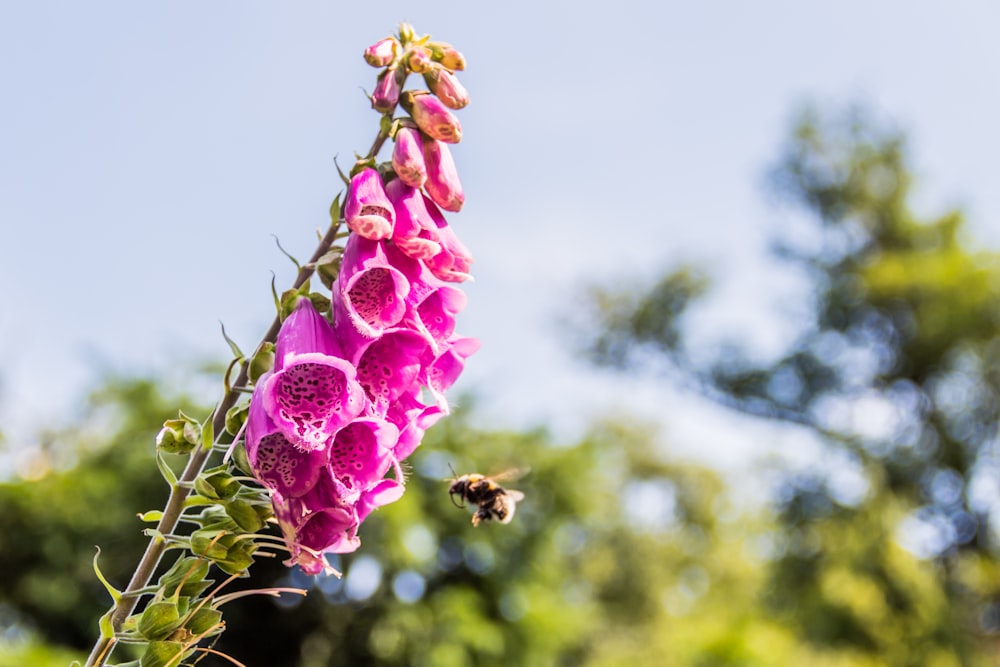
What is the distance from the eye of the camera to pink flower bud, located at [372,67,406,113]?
1.29 metres

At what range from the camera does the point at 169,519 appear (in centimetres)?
113

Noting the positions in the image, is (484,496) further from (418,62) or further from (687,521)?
(687,521)

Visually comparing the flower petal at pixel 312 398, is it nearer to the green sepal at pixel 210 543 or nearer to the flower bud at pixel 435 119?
the green sepal at pixel 210 543

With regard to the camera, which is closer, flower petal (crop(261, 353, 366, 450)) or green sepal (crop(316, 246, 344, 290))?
flower petal (crop(261, 353, 366, 450))

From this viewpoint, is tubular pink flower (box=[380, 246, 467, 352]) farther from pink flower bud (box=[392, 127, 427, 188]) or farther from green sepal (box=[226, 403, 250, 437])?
green sepal (box=[226, 403, 250, 437])

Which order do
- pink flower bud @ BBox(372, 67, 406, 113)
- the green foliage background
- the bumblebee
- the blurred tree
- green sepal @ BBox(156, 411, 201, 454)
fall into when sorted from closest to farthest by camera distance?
1. green sepal @ BBox(156, 411, 201, 454)
2. pink flower bud @ BBox(372, 67, 406, 113)
3. the bumblebee
4. the green foliage background
5. the blurred tree

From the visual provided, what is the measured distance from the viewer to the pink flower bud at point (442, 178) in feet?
4.35

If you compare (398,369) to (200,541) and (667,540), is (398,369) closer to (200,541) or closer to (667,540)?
(200,541)

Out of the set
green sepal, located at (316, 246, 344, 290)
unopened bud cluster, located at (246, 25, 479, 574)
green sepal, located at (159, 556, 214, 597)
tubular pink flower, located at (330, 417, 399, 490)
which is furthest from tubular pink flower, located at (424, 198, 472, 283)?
green sepal, located at (159, 556, 214, 597)

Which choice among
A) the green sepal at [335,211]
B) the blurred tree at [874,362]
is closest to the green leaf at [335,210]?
the green sepal at [335,211]

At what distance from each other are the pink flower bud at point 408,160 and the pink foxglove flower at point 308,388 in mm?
229

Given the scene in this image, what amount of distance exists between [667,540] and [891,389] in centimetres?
970

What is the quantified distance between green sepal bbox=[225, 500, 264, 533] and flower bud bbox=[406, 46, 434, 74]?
0.63m

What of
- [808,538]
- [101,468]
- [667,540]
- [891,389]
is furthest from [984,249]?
[101,468]
